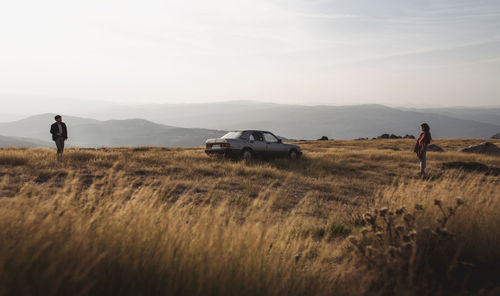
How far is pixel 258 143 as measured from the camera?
1588 centimetres

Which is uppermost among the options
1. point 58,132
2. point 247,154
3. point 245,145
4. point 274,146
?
point 58,132

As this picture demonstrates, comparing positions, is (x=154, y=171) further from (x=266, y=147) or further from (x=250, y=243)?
(x=250, y=243)

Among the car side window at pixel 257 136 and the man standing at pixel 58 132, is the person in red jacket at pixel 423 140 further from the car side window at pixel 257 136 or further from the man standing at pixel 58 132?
the man standing at pixel 58 132

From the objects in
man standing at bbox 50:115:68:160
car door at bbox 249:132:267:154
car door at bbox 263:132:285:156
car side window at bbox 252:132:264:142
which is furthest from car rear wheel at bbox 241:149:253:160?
man standing at bbox 50:115:68:160

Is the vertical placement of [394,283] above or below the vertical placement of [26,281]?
below

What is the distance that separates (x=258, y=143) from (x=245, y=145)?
818 millimetres

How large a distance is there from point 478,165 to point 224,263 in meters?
17.0

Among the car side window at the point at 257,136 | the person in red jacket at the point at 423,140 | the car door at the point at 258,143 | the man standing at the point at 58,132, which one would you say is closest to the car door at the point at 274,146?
the car door at the point at 258,143

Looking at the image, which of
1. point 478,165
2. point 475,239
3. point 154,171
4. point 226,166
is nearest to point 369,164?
point 478,165

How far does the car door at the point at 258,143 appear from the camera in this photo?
1571cm

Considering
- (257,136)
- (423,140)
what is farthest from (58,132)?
(423,140)

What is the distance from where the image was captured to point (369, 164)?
17.3m

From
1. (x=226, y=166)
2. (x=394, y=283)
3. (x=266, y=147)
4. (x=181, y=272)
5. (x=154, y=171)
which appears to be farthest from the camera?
(x=266, y=147)

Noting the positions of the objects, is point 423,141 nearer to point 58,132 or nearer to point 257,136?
point 257,136
